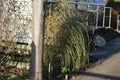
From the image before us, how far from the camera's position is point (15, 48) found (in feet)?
33.2

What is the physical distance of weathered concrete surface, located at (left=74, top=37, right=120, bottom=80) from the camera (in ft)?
31.6

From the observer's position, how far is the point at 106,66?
10.8 m

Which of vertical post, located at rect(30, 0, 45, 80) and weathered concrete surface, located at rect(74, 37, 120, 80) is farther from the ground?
vertical post, located at rect(30, 0, 45, 80)

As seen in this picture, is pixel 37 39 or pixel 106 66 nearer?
pixel 37 39

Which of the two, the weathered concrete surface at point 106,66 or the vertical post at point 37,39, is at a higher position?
the vertical post at point 37,39

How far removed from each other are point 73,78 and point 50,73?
0.56 metres

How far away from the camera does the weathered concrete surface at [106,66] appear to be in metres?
9.63

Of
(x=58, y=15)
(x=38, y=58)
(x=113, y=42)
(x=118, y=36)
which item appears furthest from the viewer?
(x=118, y=36)

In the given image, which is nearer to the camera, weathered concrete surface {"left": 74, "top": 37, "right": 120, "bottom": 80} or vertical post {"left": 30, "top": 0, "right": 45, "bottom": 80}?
vertical post {"left": 30, "top": 0, "right": 45, "bottom": 80}

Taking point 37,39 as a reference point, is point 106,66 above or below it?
below

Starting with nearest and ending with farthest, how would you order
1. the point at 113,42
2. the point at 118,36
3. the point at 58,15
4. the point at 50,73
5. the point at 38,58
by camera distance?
the point at 38,58 → the point at 50,73 → the point at 58,15 → the point at 113,42 → the point at 118,36

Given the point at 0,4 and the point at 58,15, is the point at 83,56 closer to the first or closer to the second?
the point at 58,15

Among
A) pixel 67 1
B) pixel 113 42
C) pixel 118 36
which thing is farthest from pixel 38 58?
pixel 118 36

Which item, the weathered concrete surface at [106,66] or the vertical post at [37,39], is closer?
the vertical post at [37,39]
